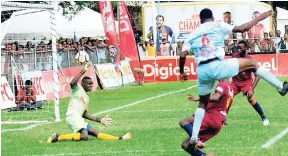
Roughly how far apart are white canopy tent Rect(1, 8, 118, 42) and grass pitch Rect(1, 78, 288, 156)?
1513 centimetres

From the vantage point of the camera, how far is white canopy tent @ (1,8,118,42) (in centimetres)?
3978

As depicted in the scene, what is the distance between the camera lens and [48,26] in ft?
131

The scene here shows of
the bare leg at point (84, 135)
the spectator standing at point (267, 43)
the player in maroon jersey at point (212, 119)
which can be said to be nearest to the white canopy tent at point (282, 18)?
the spectator standing at point (267, 43)

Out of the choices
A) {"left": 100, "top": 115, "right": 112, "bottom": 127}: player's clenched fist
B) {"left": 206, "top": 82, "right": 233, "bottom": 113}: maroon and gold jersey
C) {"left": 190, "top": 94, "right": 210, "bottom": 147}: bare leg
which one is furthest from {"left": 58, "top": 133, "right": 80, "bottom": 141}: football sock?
{"left": 190, "top": 94, "right": 210, "bottom": 147}: bare leg

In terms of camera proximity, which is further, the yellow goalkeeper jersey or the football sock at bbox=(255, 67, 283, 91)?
the yellow goalkeeper jersey

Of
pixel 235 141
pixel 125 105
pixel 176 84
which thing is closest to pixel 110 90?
pixel 176 84

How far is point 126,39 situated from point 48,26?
6.17 m

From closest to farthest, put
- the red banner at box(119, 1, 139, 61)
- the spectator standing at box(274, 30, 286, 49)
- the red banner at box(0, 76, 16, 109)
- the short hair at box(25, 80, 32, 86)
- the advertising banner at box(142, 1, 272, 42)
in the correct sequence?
the red banner at box(0, 76, 16, 109), the short hair at box(25, 80, 32, 86), the red banner at box(119, 1, 139, 61), the spectator standing at box(274, 30, 286, 49), the advertising banner at box(142, 1, 272, 42)

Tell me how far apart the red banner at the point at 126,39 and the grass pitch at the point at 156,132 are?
9934 mm

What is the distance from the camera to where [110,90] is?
31.0m

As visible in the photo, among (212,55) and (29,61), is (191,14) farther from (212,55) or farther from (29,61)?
(212,55)

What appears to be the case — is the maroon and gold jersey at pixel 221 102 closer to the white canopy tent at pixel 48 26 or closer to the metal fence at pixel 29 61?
the metal fence at pixel 29 61

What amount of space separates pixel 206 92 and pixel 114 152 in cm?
223

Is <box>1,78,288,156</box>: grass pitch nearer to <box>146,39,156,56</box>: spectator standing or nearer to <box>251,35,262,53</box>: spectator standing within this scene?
<box>146,39,156,56</box>: spectator standing
